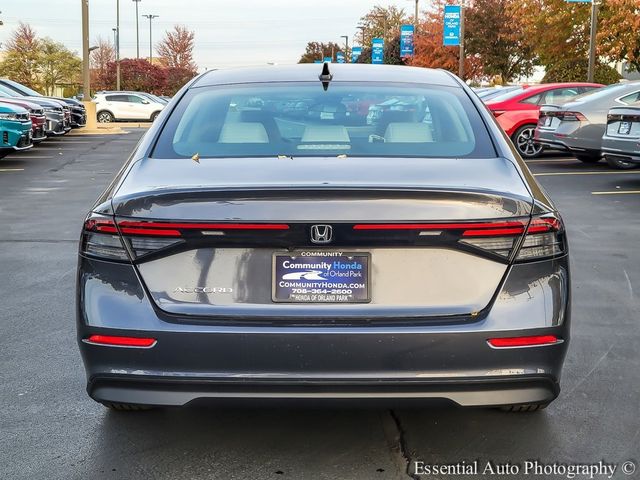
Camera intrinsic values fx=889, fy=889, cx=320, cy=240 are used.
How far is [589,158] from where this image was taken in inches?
656

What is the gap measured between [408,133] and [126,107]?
37806mm

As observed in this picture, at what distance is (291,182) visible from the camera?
128 inches

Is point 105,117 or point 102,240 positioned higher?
point 102,240

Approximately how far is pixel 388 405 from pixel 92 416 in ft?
5.21

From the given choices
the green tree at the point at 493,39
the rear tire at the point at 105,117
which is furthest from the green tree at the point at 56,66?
the green tree at the point at 493,39

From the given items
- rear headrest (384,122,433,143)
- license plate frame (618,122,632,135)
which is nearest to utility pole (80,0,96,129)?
license plate frame (618,122,632,135)

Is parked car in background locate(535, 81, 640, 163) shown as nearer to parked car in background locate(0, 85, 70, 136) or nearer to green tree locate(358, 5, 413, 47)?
parked car in background locate(0, 85, 70, 136)

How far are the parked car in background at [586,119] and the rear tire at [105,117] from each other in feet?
92.7

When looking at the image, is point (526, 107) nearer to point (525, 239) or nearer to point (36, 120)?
point (36, 120)

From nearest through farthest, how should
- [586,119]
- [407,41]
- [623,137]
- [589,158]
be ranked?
[623,137] → [586,119] → [589,158] → [407,41]

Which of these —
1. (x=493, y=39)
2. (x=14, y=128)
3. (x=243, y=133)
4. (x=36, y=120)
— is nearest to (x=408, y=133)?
(x=243, y=133)

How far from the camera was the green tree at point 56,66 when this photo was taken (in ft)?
244

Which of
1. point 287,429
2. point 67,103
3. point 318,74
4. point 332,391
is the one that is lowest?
point 287,429

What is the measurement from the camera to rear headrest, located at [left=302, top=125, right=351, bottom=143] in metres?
3.96
